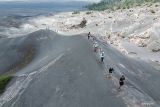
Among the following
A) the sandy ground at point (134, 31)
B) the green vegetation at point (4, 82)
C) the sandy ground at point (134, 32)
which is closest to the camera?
the green vegetation at point (4, 82)

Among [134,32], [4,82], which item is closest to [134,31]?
[134,32]

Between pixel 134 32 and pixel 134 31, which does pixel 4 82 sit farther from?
pixel 134 31

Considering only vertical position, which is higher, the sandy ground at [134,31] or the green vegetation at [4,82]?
the green vegetation at [4,82]

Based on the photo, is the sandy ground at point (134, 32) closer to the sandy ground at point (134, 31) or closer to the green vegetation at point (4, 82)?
the sandy ground at point (134, 31)

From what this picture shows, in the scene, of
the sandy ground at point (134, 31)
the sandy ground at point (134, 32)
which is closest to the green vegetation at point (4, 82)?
the sandy ground at point (134, 31)

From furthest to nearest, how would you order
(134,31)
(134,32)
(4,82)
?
1. (134,31)
2. (134,32)
3. (4,82)

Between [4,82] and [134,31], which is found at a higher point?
[4,82]

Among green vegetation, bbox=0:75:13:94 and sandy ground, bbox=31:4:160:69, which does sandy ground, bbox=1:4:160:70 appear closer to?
sandy ground, bbox=31:4:160:69

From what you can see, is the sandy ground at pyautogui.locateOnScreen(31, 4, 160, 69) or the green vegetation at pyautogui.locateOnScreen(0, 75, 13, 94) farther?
the sandy ground at pyautogui.locateOnScreen(31, 4, 160, 69)

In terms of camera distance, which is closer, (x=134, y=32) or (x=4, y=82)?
(x=4, y=82)

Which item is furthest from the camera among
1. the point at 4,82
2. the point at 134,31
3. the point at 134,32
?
the point at 134,31

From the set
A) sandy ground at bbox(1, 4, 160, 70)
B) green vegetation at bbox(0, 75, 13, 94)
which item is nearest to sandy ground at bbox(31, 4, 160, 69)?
sandy ground at bbox(1, 4, 160, 70)
